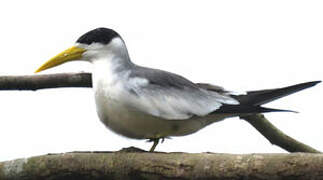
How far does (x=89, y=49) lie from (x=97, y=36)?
150 millimetres

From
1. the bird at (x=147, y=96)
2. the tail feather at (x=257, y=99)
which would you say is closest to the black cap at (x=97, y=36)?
the bird at (x=147, y=96)

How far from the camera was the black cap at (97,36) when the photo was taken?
20.1 feet

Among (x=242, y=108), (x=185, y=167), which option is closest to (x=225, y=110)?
(x=242, y=108)

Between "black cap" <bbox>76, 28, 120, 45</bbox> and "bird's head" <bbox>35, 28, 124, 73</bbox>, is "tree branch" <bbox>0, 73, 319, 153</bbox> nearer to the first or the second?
"bird's head" <bbox>35, 28, 124, 73</bbox>

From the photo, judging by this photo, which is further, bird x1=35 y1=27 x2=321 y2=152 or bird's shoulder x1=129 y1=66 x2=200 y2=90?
bird's shoulder x1=129 y1=66 x2=200 y2=90

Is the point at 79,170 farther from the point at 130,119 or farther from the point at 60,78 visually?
the point at 60,78

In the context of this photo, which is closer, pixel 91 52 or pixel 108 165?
pixel 108 165

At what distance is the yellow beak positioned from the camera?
6.12 m

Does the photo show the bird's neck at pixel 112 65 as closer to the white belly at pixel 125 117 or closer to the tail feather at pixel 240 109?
the white belly at pixel 125 117

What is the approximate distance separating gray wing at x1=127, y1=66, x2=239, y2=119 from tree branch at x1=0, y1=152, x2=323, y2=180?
0.69m

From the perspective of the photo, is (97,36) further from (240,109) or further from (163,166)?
(163,166)

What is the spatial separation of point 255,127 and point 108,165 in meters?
1.89

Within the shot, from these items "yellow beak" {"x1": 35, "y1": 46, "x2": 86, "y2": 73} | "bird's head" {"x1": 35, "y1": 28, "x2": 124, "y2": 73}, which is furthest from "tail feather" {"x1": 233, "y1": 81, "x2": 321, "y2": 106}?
"yellow beak" {"x1": 35, "y1": 46, "x2": 86, "y2": 73}

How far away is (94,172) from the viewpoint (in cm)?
500
